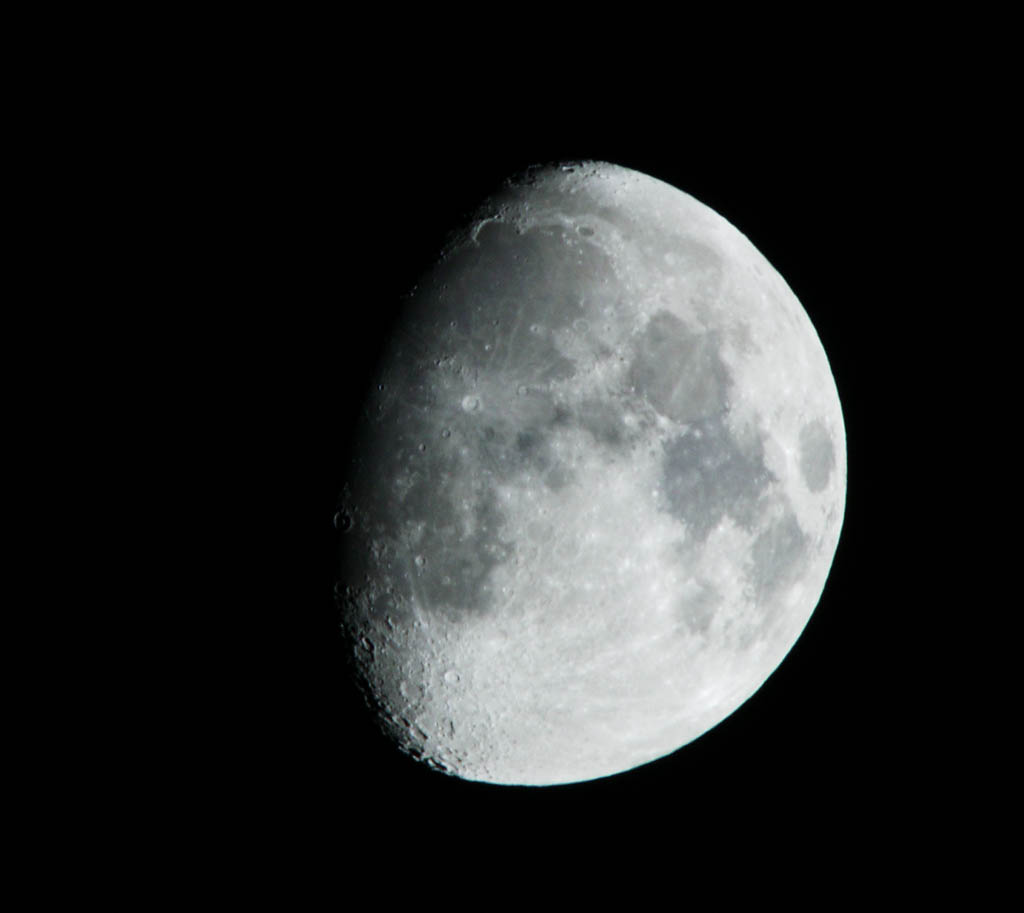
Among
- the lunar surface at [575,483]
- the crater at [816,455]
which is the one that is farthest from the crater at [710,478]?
the crater at [816,455]

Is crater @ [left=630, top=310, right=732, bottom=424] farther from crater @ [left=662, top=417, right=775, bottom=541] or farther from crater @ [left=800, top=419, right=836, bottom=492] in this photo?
crater @ [left=800, top=419, right=836, bottom=492]

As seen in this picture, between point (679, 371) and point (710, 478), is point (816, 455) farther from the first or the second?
point (679, 371)

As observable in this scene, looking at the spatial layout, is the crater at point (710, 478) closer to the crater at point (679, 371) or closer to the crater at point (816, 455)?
the crater at point (679, 371)

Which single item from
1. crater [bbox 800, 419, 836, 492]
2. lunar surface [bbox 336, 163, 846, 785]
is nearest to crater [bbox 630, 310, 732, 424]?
lunar surface [bbox 336, 163, 846, 785]

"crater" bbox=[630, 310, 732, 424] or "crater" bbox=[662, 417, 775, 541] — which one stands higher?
"crater" bbox=[630, 310, 732, 424]

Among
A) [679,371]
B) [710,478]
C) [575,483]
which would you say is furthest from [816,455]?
[575,483]

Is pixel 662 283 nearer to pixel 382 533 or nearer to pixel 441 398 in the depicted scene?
pixel 441 398

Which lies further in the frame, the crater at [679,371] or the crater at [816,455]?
the crater at [816,455]
